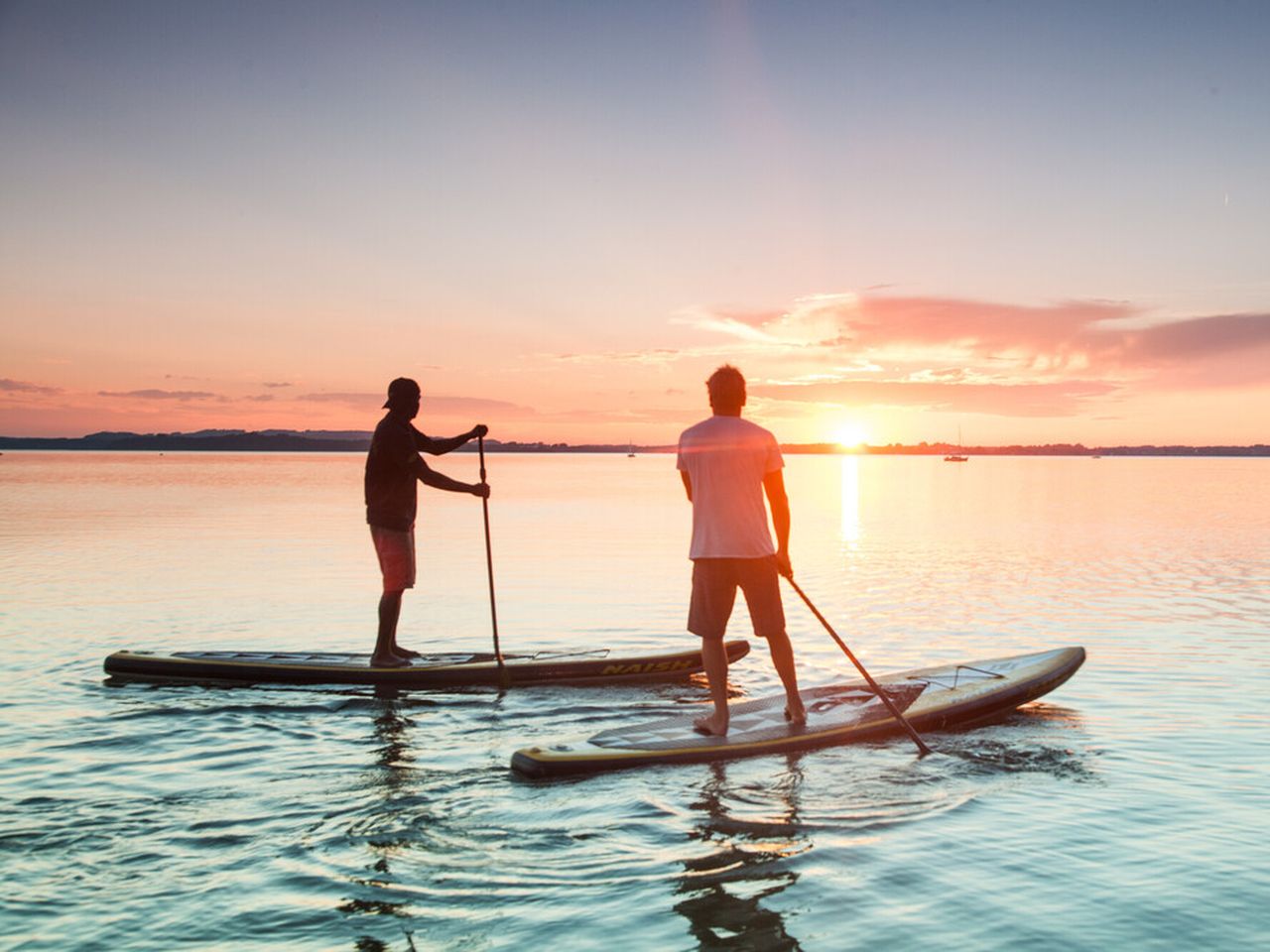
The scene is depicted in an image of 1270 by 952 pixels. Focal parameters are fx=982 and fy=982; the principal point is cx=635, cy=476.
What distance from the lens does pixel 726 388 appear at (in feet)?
24.7

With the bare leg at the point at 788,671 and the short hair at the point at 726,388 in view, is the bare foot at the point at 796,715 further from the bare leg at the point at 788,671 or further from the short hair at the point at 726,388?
the short hair at the point at 726,388

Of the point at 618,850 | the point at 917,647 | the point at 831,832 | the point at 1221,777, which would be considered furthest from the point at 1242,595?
the point at 618,850

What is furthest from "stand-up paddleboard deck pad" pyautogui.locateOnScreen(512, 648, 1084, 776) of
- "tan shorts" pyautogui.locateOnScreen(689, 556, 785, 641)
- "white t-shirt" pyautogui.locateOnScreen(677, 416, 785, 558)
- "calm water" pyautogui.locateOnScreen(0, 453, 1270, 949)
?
"white t-shirt" pyautogui.locateOnScreen(677, 416, 785, 558)

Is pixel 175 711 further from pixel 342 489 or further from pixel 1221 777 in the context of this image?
pixel 342 489

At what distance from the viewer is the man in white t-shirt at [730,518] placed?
746 cm

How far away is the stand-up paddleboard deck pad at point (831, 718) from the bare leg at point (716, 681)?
140 mm

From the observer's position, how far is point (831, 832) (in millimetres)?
6379

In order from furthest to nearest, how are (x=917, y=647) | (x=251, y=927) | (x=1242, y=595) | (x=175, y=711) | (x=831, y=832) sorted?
(x=1242, y=595) < (x=917, y=647) < (x=175, y=711) < (x=831, y=832) < (x=251, y=927)

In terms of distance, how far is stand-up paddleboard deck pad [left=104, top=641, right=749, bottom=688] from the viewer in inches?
425

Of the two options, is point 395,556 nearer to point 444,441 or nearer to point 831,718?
point 444,441

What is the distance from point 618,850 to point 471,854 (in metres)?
0.88

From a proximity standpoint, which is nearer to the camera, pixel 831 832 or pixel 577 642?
pixel 831 832

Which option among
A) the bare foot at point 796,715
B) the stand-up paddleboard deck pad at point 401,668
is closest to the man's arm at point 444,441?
the stand-up paddleboard deck pad at point 401,668

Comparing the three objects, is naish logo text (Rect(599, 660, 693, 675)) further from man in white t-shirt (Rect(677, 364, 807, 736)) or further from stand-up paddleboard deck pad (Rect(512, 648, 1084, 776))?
man in white t-shirt (Rect(677, 364, 807, 736))
